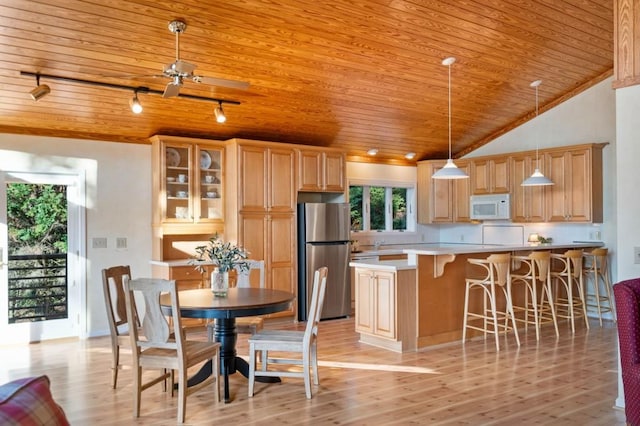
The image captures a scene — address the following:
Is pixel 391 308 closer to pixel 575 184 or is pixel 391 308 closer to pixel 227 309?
pixel 227 309

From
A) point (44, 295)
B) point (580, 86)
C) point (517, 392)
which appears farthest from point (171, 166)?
point (580, 86)

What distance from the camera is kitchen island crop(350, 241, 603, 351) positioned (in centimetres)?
536

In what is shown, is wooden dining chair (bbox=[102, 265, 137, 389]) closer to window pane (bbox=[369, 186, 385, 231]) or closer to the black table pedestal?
the black table pedestal

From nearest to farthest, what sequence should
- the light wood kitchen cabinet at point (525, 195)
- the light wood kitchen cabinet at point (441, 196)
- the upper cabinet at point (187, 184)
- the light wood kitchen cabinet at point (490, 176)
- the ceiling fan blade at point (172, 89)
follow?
the ceiling fan blade at point (172, 89) → the upper cabinet at point (187, 184) → the light wood kitchen cabinet at point (525, 195) → the light wood kitchen cabinet at point (490, 176) → the light wood kitchen cabinet at point (441, 196)

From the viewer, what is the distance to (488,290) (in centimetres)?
598

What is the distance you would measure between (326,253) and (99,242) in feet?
9.17

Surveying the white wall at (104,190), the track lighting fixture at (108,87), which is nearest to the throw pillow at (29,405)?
the track lighting fixture at (108,87)

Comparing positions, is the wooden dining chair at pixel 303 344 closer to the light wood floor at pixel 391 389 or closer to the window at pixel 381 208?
the light wood floor at pixel 391 389

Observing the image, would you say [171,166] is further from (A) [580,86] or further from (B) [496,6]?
(A) [580,86]

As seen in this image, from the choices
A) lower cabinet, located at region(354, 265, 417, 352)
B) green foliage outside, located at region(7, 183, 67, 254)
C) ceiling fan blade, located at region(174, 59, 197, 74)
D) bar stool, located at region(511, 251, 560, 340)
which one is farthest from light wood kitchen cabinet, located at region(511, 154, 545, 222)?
green foliage outside, located at region(7, 183, 67, 254)

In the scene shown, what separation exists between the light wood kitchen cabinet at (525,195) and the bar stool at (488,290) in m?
1.79

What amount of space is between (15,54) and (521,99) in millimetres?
Answer: 6055

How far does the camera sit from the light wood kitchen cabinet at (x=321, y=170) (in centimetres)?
694

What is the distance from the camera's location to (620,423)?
3367mm
